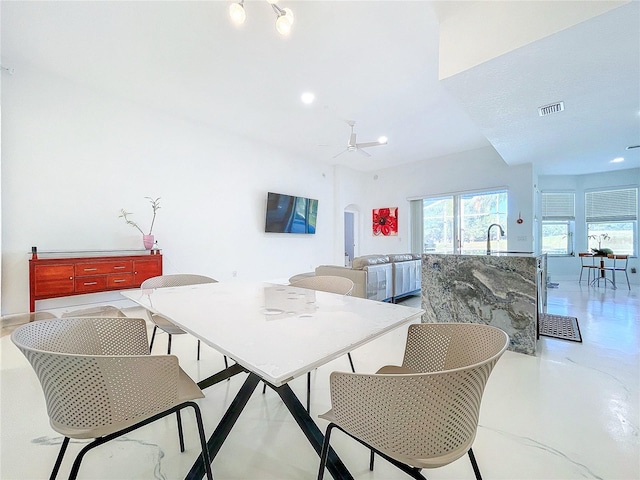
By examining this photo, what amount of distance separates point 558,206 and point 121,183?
9797mm

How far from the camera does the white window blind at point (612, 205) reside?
6539 mm

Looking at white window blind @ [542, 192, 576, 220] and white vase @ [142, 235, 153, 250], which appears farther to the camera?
white window blind @ [542, 192, 576, 220]

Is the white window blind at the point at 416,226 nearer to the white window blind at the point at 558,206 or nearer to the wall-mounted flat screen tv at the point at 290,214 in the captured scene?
the wall-mounted flat screen tv at the point at 290,214

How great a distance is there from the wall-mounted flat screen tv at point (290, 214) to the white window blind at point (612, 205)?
6.93 m

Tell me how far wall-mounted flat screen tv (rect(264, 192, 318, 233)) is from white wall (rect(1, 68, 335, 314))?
20 centimetres

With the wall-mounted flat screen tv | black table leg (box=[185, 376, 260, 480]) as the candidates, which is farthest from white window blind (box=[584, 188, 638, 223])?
black table leg (box=[185, 376, 260, 480])

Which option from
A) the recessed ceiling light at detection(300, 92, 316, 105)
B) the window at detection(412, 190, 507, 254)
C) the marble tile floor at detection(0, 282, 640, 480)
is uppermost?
the recessed ceiling light at detection(300, 92, 316, 105)

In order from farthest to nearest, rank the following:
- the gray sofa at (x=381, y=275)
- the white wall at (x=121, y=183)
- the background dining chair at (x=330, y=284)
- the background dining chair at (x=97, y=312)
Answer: the gray sofa at (x=381, y=275)
the background dining chair at (x=97, y=312)
the white wall at (x=121, y=183)
the background dining chair at (x=330, y=284)

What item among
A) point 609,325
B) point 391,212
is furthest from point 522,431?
point 391,212

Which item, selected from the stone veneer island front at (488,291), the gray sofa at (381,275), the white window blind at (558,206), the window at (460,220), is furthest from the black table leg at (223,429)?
the white window blind at (558,206)

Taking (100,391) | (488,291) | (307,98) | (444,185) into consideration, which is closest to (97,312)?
(100,391)

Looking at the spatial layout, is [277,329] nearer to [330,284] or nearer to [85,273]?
[330,284]

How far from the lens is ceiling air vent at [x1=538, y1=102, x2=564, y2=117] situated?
3.14 m

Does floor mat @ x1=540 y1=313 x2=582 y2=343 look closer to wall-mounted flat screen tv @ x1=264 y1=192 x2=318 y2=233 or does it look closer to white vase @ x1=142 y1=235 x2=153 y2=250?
wall-mounted flat screen tv @ x1=264 y1=192 x2=318 y2=233
